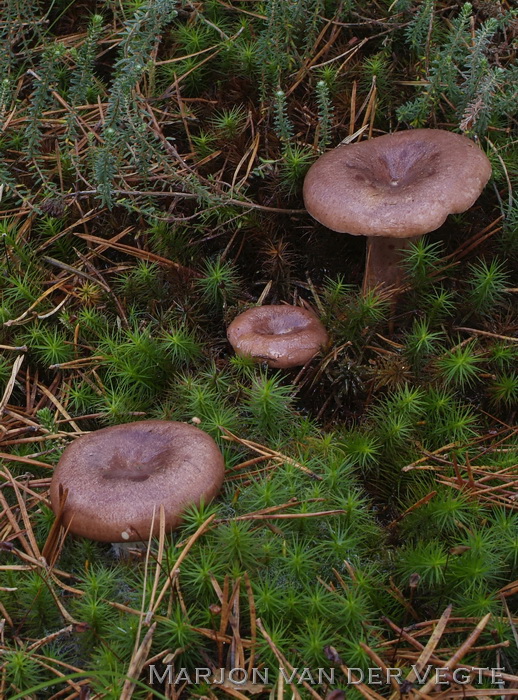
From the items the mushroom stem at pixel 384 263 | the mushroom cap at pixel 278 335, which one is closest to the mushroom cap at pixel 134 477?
the mushroom cap at pixel 278 335

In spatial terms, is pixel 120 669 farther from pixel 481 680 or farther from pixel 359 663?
pixel 481 680

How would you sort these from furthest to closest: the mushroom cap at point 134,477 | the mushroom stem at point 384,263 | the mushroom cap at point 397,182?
the mushroom stem at point 384,263 → the mushroom cap at point 397,182 → the mushroom cap at point 134,477

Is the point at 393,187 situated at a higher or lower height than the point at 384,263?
higher

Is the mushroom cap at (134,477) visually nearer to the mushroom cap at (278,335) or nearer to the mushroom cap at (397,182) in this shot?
the mushroom cap at (278,335)

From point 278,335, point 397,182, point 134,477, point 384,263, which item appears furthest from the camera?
point 384,263

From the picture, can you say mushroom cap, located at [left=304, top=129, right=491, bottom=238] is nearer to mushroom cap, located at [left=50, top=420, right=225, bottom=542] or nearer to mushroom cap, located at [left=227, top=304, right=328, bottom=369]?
mushroom cap, located at [left=227, top=304, right=328, bottom=369]

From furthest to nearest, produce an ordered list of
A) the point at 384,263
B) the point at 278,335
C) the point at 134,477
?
the point at 384,263
the point at 278,335
the point at 134,477

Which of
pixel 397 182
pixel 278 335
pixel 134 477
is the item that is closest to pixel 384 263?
pixel 397 182

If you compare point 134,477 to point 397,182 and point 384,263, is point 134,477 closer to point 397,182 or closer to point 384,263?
point 384,263
